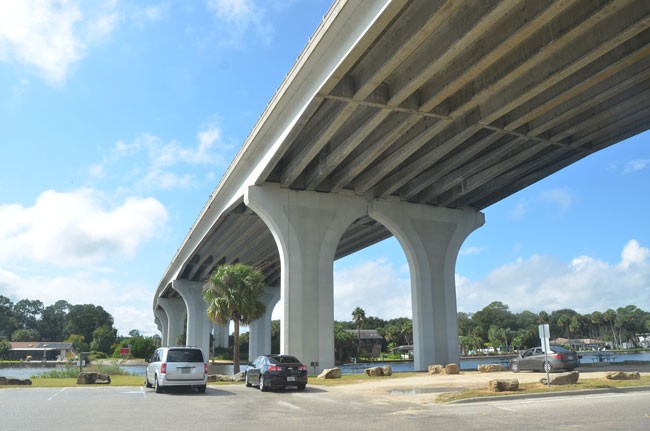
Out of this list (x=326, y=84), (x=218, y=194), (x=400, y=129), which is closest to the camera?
(x=326, y=84)

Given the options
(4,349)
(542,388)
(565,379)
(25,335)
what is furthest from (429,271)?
(25,335)

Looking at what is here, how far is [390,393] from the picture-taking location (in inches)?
Answer: 705

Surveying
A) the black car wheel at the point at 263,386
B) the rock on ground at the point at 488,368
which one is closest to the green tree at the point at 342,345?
the rock on ground at the point at 488,368

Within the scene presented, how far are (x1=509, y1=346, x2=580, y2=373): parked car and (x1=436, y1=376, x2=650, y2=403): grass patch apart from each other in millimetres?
6335

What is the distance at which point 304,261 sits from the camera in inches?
1250

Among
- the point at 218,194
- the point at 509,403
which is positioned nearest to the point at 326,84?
the point at 509,403

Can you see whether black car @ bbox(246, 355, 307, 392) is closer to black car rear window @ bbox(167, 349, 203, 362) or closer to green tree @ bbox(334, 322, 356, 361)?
black car rear window @ bbox(167, 349, 203, 362)

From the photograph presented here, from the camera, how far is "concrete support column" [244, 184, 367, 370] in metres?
30.8

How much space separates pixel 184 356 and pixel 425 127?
15.1 m

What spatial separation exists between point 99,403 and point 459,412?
9.65 metres

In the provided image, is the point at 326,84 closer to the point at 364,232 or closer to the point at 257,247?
the point at 364,232

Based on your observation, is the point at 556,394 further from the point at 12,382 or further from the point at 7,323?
the point at 7,323

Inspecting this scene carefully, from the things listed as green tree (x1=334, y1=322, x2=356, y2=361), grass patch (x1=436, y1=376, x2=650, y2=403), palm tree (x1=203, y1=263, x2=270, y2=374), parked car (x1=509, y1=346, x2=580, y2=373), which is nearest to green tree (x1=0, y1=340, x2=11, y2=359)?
green tree (x1=334, y1=322, x2=356, y2=361)

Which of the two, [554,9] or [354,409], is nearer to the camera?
[354,409]
